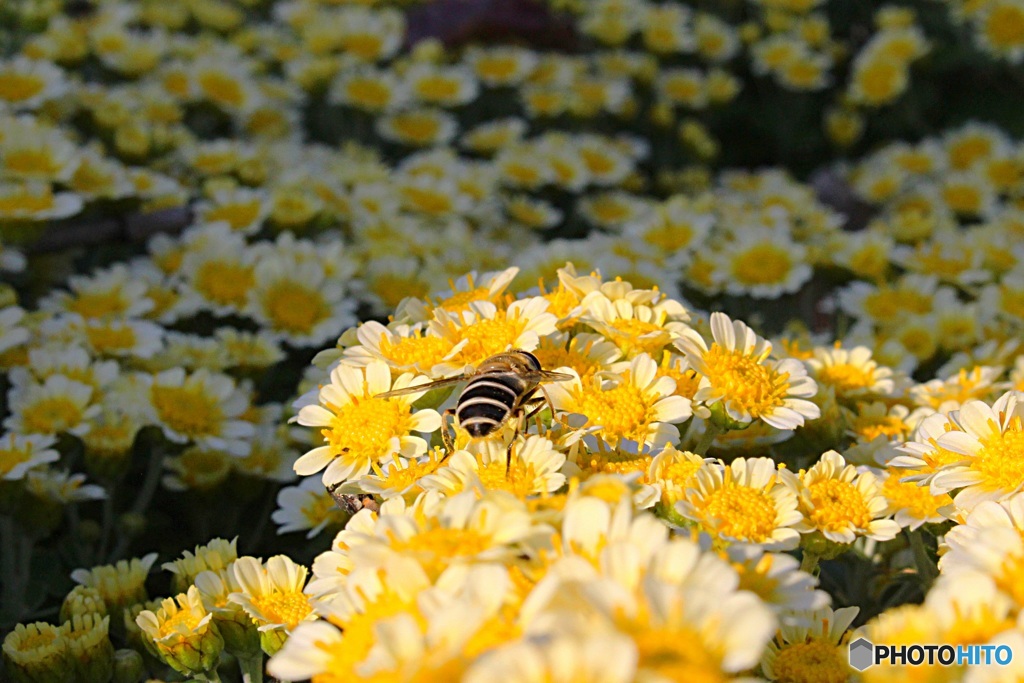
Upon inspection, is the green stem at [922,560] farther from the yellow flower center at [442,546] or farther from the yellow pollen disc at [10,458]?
the yellow pollen disc at [10,458]

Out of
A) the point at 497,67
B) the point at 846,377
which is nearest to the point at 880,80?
the point at 497,67

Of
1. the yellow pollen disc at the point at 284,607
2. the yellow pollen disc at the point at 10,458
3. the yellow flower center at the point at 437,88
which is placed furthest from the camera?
the yellow flower center at the point at 437,88

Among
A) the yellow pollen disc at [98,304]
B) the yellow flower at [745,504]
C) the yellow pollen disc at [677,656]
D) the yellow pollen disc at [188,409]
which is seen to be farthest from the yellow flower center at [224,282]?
the yellow pollen disc at [677,656]

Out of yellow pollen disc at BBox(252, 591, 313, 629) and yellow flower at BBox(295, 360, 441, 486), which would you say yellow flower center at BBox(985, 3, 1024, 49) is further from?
yellow pollen disc at BBox(252, 591, 313, 629)

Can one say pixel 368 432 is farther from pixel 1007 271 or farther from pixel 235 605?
pixel 1007 271

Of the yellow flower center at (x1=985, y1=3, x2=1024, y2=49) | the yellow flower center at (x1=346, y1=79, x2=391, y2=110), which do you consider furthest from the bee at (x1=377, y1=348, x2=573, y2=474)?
the yellow flower center at (x1=985, y1=3, x2=1024, y2=49)

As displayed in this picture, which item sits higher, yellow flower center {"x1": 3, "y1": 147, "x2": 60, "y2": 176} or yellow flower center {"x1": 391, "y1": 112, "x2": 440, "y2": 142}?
yellow flower center {"x1": 3, "y1": 147, "x2": 60, "y2": 176}
